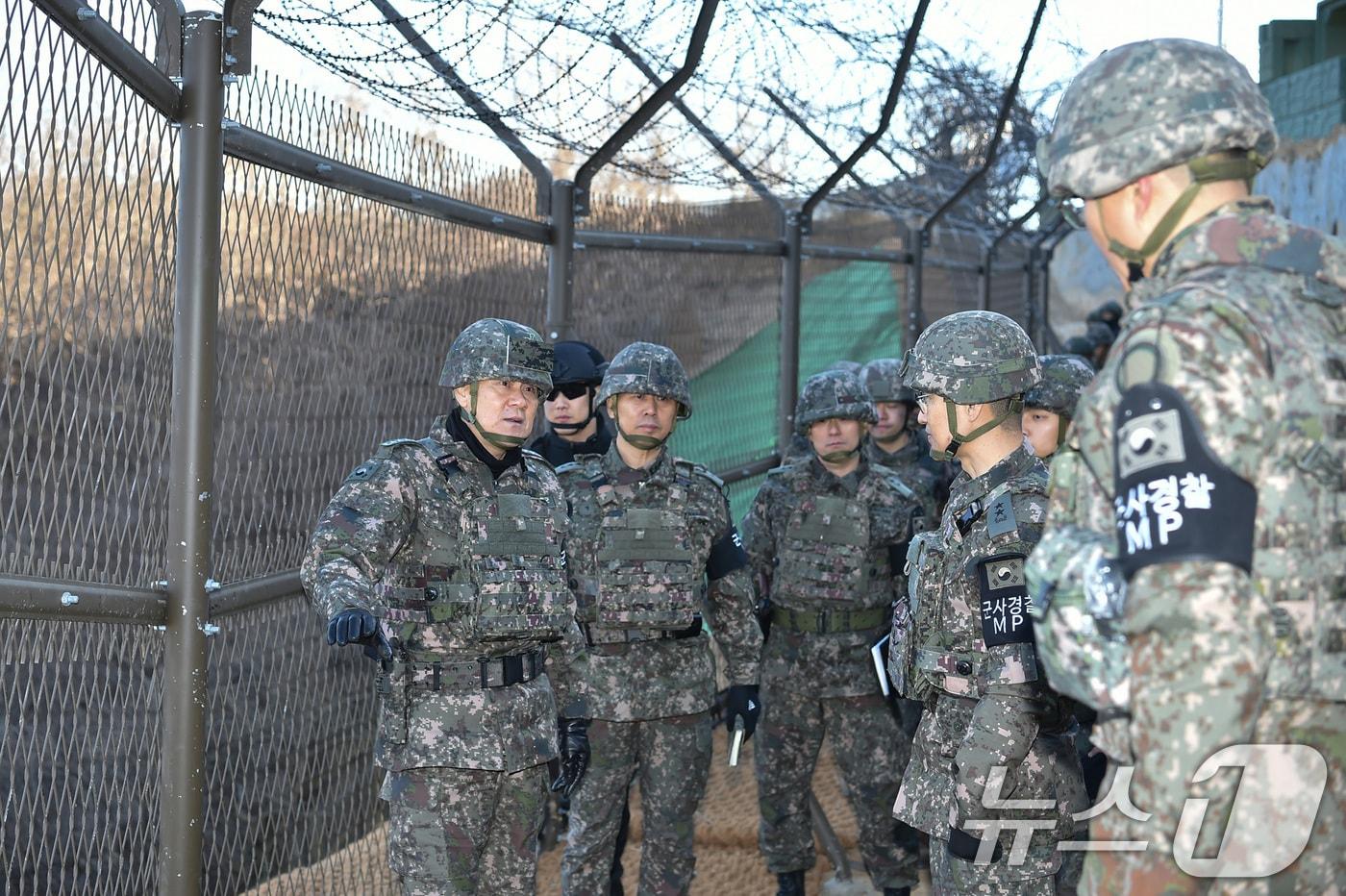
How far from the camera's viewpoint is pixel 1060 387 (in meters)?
4.70

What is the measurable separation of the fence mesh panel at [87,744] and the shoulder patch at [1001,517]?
6.13 ft

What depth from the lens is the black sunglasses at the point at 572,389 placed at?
5254 millimetres

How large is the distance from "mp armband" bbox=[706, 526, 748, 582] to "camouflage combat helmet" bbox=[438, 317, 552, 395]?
117 centimetres

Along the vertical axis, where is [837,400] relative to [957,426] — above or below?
above

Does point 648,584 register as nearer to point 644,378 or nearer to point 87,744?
point 644,378

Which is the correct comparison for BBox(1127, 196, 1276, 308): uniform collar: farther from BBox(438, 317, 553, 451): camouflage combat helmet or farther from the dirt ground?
the dirt ground

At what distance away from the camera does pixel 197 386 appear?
3268mm

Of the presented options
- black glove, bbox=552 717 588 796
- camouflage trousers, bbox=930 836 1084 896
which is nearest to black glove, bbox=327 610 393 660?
black glove, bbox=552 717 588 796

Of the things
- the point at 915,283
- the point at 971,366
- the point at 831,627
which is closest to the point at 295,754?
the point at 831,627

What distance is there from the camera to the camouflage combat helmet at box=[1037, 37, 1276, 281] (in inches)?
82.8

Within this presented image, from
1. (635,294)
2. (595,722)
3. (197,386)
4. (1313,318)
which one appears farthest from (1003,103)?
(1313,318)

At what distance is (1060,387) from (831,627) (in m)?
1.22

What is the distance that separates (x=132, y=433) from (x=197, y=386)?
174 mm

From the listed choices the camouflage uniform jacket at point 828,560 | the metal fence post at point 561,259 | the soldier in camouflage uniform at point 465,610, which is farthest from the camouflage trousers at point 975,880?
the metal fence post at point 561,259
